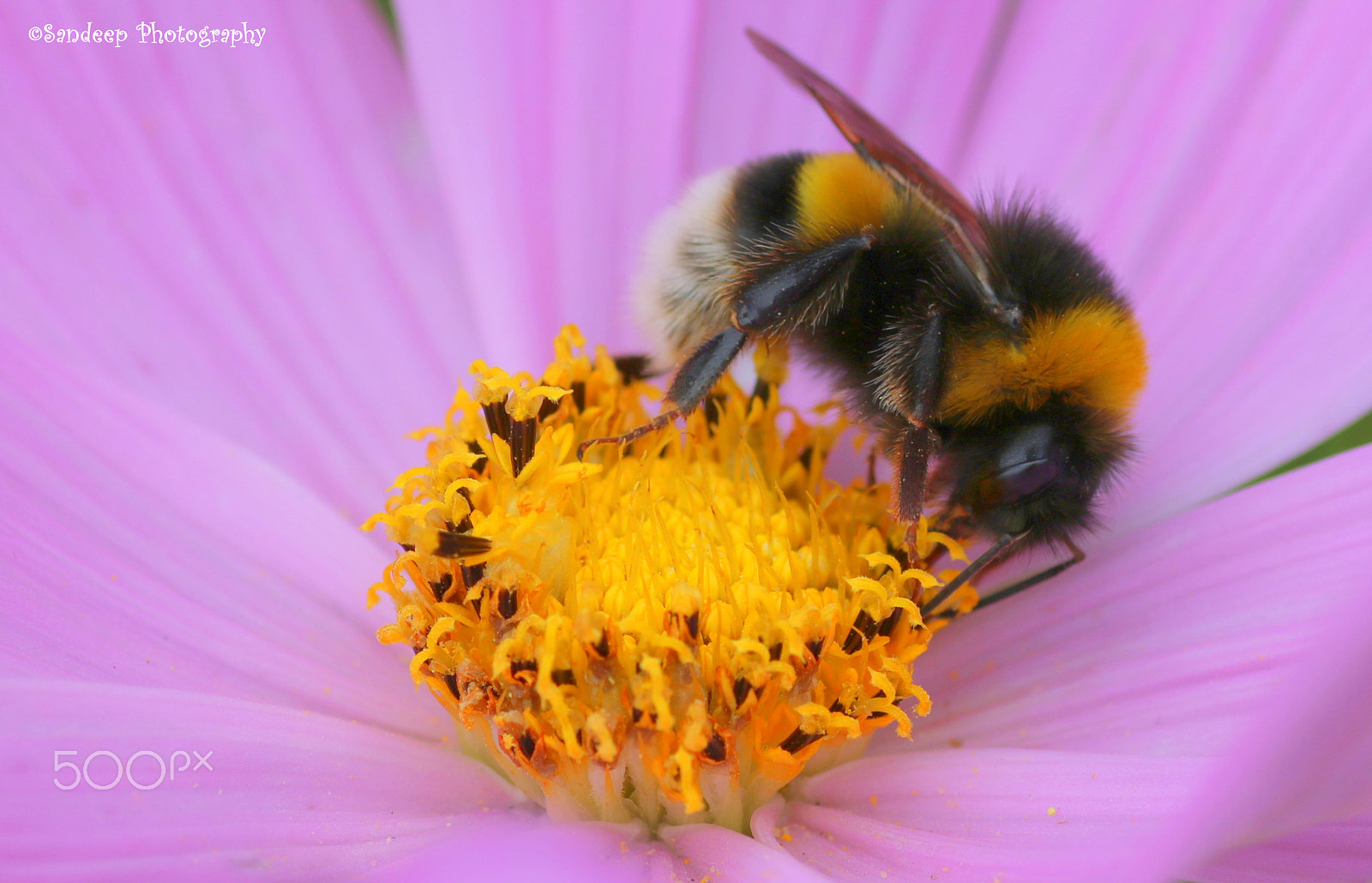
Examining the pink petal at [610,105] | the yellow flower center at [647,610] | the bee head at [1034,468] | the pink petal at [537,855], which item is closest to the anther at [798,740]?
the yellow flower center at [647,610]

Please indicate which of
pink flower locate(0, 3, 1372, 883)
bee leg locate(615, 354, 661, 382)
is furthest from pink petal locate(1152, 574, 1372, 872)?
bee leg locate(615, 354, 661, 382)

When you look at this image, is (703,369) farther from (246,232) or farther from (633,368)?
(246,232)

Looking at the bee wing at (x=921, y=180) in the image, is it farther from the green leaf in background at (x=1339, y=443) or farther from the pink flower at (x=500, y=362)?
the green leaf in background at (x=1339, y=443)

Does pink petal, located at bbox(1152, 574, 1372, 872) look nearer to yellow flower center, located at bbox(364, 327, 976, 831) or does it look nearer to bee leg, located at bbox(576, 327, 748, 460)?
yellow flower center, located at bbox(364, 327, 976, 831)

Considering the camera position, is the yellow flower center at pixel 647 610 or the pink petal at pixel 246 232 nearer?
the yellow flower center at pixel 647 610

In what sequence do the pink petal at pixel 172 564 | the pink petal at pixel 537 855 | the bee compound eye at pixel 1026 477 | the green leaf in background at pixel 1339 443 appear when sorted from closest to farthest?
the pink petal at pixel 537 855
the bee compound eye at pixel 1026 477
the pink petal at pixel 172 564
the green leaf in background at pixel 1339 443

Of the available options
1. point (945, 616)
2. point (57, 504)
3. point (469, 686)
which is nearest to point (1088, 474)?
point (945, 616)

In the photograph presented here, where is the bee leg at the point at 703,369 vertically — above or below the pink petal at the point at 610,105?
below
